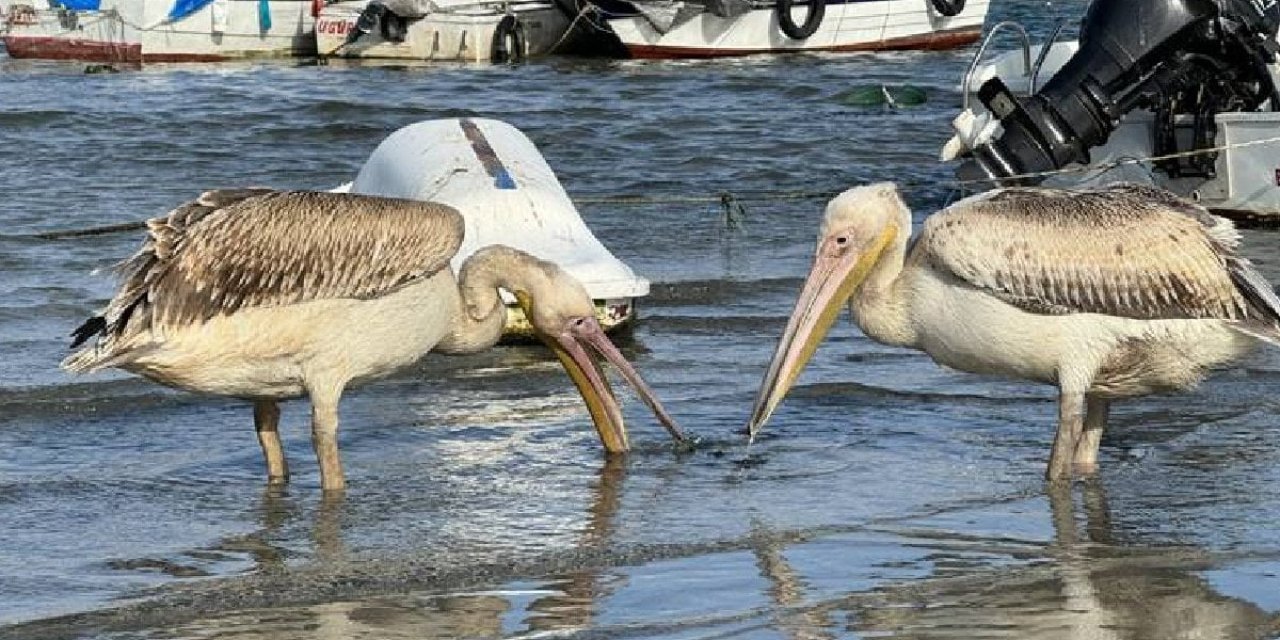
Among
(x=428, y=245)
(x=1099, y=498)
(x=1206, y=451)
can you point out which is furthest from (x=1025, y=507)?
(x=428, y=245)

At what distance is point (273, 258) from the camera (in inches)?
308

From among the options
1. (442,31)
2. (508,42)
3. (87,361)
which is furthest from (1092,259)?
(442,31)

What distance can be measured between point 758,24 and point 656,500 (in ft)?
77.2

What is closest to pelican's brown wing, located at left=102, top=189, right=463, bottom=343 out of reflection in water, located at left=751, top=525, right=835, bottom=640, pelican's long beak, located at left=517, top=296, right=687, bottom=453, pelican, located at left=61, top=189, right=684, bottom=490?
pelican, located at left=61, top=189, right=684, bottom=490

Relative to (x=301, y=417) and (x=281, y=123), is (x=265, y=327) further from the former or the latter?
(x=281, y=123)

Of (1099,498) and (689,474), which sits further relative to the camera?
(689,474)

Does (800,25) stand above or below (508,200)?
below

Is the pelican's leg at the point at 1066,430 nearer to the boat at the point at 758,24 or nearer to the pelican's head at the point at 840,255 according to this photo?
the pelican's head at the point at 840,255

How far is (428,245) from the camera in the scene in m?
7.82

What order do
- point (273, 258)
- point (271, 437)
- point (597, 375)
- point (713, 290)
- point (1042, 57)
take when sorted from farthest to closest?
point (1042, 57)
point (713, 290)
point (597, 375)
point (271, 437)
point (273, 258)

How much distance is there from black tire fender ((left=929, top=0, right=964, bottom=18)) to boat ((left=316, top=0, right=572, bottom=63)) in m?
4.99

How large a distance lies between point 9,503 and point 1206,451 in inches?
162

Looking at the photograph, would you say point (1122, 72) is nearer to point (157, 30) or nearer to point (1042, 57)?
point (1042, 57)

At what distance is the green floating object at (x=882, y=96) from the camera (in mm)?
23016
